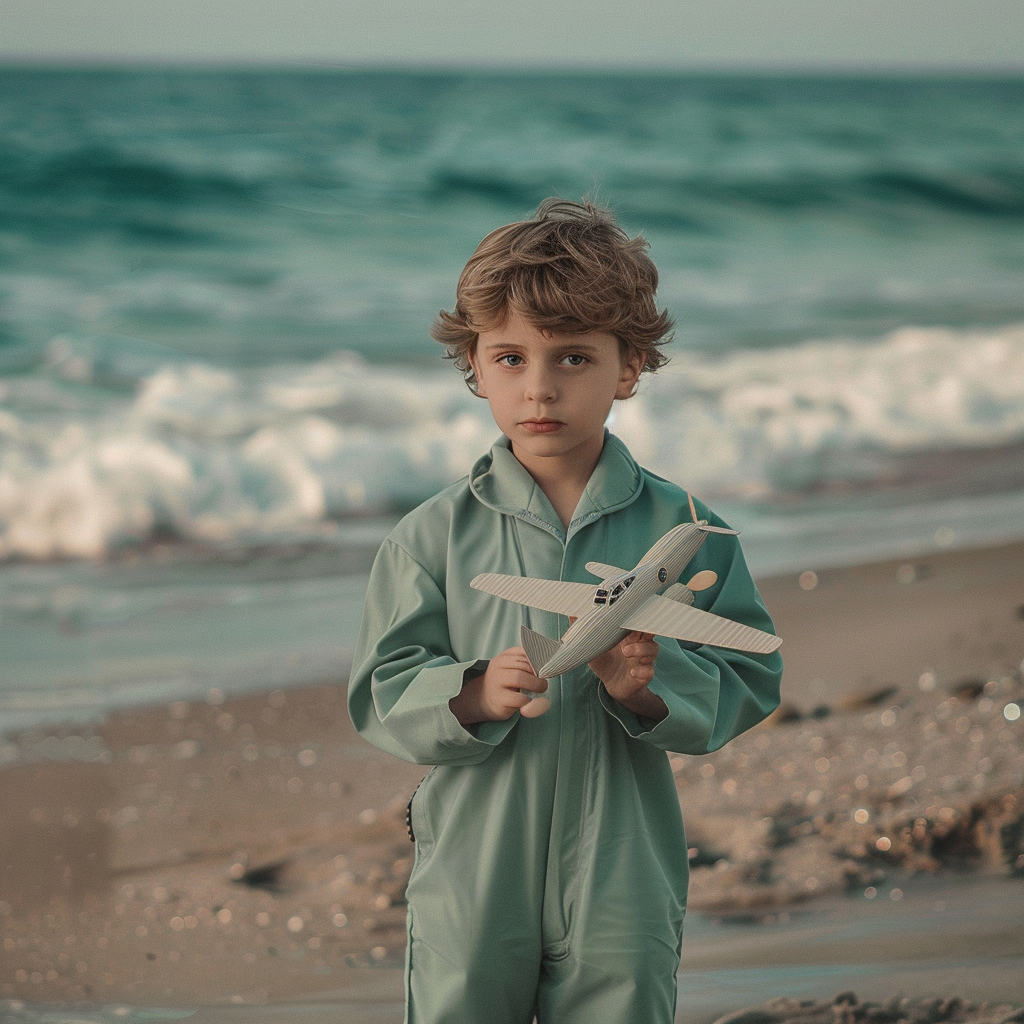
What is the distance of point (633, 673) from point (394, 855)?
2143 mm

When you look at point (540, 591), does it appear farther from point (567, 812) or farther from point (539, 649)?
point (567, 812)

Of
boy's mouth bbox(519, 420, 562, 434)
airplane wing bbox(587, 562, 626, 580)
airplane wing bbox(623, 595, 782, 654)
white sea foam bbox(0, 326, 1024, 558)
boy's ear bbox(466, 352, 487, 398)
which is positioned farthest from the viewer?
white sea foam bbox(0, 326, 1024, 558)

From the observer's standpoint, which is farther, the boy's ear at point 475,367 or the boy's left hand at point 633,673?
the boy's ear at point 475,367

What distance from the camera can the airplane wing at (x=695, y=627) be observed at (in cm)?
170

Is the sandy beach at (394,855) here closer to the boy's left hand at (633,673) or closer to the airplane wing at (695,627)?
the boy's left hand at (633,673)

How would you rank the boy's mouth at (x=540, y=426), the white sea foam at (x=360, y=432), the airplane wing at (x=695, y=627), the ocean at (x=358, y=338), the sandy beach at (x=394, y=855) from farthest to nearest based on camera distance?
the white sea foam at (x=360, y=432)
the ocean at (x=358, y=338)
the sandy beach at (x=394, y=855)
the boy's mouth at (x=540, y=426)
the airplane wing at (x=695, y=627)

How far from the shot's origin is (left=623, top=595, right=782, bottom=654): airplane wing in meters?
1.70

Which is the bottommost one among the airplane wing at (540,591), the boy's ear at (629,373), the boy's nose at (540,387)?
the airplane wing at (540,591)


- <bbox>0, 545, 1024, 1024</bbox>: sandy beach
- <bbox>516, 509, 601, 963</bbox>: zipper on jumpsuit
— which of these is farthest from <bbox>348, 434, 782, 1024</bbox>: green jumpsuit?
<bbox>0, 545, 1024, 1024</bbox>: sandy beach

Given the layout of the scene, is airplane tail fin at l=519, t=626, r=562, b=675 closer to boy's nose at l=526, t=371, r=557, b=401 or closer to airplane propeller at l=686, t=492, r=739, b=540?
airplane propeller at l=686, t=492, r=739, b=540

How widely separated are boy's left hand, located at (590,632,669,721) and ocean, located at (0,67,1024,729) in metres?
3.18

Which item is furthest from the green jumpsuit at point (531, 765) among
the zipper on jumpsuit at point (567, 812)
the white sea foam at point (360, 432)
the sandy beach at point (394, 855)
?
the white sea foam at point (360, 432)

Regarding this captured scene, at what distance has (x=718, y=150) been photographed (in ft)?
58.6

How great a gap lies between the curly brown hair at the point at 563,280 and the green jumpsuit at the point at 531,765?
214 mm
